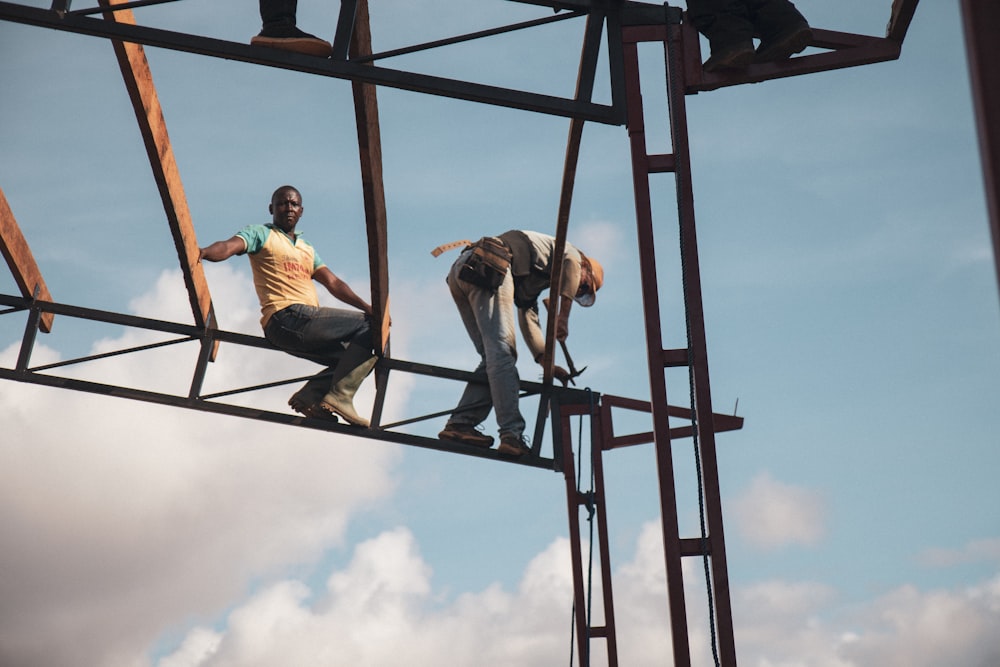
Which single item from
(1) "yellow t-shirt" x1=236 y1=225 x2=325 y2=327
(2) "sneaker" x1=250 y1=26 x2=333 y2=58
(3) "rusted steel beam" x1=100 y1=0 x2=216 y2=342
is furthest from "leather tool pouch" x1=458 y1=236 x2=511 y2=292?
(2) "sneaker" x1=250 y1=26 x2=333 y2=58

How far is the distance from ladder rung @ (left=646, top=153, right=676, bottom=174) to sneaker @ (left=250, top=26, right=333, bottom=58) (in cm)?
198

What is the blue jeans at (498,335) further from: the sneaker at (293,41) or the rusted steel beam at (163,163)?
the sneaker at (293,41)

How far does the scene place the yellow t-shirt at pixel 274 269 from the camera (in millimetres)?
10070

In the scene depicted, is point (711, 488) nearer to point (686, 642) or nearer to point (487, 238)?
point (686, 642)

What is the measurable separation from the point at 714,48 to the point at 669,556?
296 centimetres

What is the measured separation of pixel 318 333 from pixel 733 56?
4504 mm

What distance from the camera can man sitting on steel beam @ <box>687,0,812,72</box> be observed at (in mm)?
7047

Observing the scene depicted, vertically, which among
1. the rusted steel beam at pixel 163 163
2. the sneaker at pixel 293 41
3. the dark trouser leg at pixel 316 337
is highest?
the rusted steel beam at pixel 163 163

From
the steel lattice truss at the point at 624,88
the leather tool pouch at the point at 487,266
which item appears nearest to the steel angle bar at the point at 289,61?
the steel lattice truss at the point at 624,88

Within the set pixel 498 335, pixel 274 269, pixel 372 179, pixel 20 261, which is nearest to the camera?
pixel 372 179

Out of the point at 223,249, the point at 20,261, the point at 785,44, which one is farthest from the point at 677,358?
the point at 20,261

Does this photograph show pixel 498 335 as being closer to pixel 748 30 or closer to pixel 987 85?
pixel 748 30

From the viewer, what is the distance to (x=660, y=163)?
7.32 m

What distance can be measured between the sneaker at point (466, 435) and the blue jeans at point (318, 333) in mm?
1029
